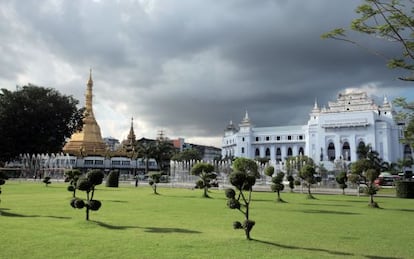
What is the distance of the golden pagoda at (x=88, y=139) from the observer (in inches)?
3034

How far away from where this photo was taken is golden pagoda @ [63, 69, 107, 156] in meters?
77.1

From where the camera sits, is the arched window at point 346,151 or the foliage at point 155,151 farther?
the arched window at point 346,151

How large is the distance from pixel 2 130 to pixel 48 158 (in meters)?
13.1

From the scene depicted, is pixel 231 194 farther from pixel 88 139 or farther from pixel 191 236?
pixel 88 139

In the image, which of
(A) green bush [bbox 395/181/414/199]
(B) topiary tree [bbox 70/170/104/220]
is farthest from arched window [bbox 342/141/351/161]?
(B) topiary tree [bbox 70/170/104/220]

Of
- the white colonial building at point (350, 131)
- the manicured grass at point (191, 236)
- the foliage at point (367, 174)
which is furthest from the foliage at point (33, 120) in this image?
the white colonial building at point (350, 131)

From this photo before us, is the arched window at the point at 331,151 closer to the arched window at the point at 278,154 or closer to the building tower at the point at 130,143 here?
the arched window at the point at 278,154

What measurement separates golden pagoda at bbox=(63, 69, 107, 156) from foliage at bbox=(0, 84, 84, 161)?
40.7ft

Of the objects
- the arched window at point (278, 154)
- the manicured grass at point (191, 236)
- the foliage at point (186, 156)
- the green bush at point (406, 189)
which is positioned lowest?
the manicured grass at point (191, 236)

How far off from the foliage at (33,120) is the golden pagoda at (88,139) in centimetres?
1240

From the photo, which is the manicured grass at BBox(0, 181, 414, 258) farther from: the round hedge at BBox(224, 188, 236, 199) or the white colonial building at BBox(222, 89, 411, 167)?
the white colonial building at BBox(222, 89, 411, 167)

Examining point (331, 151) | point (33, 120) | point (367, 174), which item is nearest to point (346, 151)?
point (331, 151)

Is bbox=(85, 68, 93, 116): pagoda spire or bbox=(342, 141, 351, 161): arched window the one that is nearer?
bbox=(85, 68, 93, 116): pagoda spire

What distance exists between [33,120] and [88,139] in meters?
21.2
